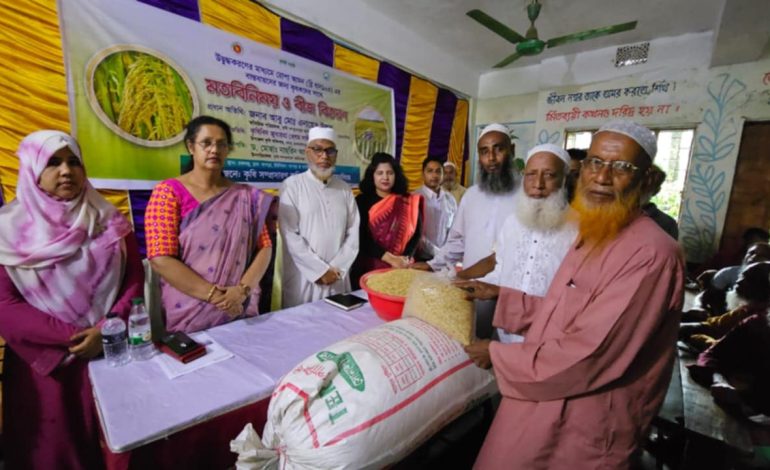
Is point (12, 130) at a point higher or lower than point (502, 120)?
lower

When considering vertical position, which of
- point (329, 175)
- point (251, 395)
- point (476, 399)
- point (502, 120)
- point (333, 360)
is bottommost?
point (476, 399)

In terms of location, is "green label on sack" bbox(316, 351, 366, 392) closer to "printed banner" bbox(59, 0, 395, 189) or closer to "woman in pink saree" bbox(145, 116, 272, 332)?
"woman in pink saree" bbox(145, 116, 272, 332)

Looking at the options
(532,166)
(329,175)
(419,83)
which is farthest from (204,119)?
(419,83)

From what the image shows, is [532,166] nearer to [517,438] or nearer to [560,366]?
[560,366]

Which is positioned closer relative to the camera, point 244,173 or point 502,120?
point 244,173

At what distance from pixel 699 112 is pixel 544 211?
17.3 ft

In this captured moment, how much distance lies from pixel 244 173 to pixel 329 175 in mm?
1081

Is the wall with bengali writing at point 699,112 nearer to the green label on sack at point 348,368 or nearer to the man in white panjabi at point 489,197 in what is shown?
the man in white panjabi at point 489,197

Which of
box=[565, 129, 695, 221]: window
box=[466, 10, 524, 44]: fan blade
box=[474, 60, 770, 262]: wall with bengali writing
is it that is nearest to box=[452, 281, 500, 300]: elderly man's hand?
box=[466, 10, 524, 44]: fan blade

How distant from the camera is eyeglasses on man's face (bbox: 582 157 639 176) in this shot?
38.9 inches

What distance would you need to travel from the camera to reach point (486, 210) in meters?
2.21

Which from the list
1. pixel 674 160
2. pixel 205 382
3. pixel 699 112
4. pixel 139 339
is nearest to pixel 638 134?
pixel 205 382

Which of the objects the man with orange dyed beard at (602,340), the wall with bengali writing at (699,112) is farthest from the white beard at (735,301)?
the wall with bengali writing at (699,112)

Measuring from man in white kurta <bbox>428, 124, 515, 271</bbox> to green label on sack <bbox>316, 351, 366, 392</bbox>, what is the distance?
1.30m
